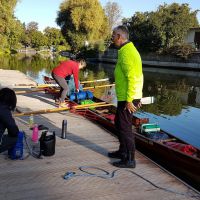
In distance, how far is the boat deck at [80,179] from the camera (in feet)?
16.4

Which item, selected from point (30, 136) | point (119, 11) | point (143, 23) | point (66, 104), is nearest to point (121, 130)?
point (30, 136)

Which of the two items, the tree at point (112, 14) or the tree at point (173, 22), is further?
the tree at point (112, 14)

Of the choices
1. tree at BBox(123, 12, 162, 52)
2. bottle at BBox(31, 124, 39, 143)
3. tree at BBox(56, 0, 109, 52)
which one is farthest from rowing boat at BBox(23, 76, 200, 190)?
tree at BBox(56, 0, 109, 52)

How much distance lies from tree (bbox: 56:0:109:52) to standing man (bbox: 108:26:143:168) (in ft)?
178

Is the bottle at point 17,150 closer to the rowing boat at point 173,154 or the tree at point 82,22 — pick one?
the rowing boat at point 173,154

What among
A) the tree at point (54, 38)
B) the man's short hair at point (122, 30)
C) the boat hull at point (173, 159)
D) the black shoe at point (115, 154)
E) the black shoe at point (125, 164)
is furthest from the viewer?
the tree at point (54, 38)

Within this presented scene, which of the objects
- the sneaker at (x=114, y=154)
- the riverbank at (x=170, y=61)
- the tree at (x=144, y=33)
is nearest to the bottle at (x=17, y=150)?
the sneaker at (x=114, y=154)

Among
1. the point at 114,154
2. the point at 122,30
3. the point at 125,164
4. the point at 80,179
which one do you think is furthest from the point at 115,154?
the point at 122,30

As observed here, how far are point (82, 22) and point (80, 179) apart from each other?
55.9 meters

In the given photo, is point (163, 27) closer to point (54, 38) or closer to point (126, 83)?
point (126, 83)

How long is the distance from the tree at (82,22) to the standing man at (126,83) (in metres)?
54.2

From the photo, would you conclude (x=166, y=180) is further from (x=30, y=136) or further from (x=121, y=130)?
(x=30, y=136)

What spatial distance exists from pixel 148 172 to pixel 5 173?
248 centimetres

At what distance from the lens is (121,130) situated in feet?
19.2
